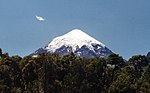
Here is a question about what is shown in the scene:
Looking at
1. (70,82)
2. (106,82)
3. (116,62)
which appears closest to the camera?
(70,82)

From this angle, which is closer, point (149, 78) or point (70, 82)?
point (70, 82)

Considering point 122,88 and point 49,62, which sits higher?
point 49,62

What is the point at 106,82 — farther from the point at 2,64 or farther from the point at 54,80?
the point at 2,64

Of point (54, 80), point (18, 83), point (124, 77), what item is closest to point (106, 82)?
point (124, 77)

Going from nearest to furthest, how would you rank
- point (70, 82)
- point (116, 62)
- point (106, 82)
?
point (70, 82), point (106, 82), point (116, 62)

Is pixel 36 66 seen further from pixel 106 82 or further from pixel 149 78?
pixel 149 78

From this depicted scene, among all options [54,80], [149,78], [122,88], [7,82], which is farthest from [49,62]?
[149,78]
